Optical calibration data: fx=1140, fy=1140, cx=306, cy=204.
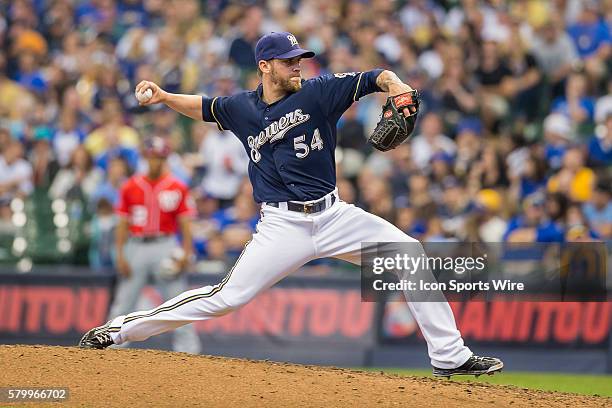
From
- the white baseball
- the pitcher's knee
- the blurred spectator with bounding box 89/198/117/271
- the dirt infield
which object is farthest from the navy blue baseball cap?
the blurred spectator with bounding box 89/198/117/271

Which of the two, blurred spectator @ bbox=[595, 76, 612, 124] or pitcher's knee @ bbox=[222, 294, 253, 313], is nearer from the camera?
pitcher's knee @ bbox=[222, 294, 253, 313]

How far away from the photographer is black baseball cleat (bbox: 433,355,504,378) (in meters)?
7.79

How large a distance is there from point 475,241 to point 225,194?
3.97 m

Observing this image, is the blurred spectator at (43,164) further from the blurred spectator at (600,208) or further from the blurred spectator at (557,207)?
the blurred spectator at (600,208)

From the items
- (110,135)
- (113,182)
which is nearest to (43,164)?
(110,135)

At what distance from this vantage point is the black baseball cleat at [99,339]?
26.7 feet

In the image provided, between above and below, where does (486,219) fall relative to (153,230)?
above

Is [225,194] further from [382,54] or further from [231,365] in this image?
[231,365]

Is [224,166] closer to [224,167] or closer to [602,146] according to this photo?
[224,167]

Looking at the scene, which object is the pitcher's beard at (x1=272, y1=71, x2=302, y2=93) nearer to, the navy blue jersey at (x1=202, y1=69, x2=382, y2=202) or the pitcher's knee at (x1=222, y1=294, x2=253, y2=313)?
the navy blue jersey at (x1=202, y1=69, x2=382, y2=202)

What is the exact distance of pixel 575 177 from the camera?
13836 mm

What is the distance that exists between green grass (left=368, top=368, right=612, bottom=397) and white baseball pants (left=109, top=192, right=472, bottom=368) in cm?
254

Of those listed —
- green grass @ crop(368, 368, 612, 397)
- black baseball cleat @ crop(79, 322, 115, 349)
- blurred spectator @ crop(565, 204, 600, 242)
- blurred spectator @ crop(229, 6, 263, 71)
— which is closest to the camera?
black baseball cleat @ crop(79, 322, 115, 349)

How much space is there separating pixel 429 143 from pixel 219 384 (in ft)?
27.0
